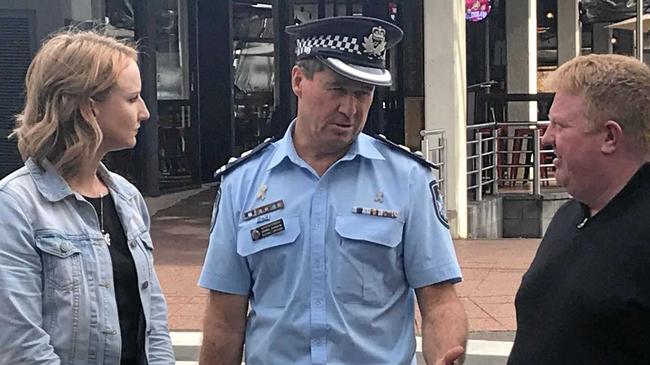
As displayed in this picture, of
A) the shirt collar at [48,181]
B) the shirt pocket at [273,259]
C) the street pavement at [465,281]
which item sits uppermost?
the shirt collar at [48,181]

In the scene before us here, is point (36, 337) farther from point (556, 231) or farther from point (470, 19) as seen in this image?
point (470, 19)

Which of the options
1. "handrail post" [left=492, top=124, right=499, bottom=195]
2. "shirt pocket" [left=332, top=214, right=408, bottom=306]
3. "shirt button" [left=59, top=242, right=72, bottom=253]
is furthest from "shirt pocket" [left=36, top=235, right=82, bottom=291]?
"handrail post" [left=492, top=124, right=499, bottom=195]

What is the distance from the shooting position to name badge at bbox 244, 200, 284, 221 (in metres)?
2.71

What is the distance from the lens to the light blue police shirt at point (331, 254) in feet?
8.64

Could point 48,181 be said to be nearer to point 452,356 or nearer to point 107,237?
point 107,237

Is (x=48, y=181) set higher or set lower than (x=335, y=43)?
lower

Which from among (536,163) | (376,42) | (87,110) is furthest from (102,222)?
(536,163)

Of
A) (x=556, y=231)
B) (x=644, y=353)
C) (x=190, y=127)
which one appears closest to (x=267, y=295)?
(x=556, y=231)

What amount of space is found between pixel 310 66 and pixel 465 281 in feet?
22.5

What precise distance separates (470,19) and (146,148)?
236 inches

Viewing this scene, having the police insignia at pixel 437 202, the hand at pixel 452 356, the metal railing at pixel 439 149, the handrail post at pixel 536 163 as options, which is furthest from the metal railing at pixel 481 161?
the hand at pixel 452 356

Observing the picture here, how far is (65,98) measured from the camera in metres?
2.77

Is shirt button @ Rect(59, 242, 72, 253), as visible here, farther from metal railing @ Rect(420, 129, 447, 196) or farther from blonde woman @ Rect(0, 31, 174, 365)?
metal railing @ Rect(420, 129, 447, 196)

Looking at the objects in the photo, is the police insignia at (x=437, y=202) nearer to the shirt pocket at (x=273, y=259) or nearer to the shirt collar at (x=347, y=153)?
the shirt collar at (x=347, y=153)
